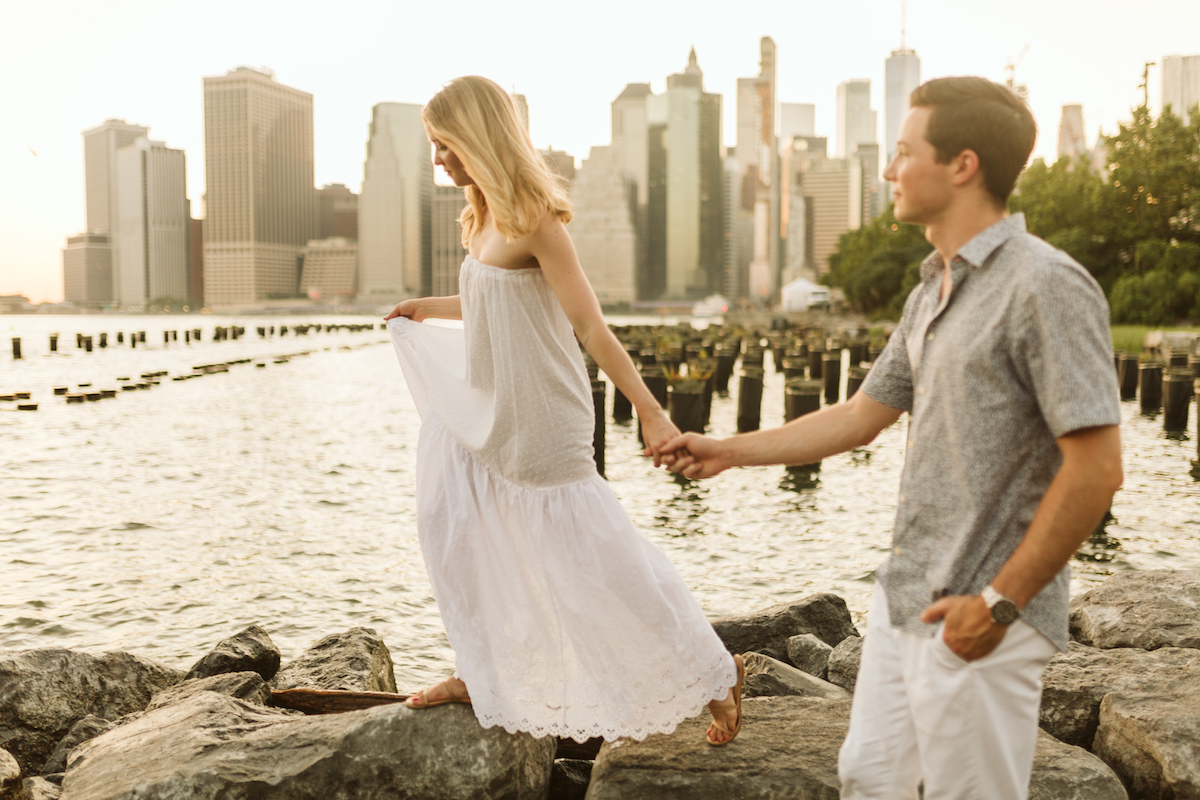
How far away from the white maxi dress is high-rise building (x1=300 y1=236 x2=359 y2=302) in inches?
7495

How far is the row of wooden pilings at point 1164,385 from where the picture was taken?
52.6 feet

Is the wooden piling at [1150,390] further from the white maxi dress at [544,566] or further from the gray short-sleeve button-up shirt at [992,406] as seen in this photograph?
the gray short-sleeve button-up shirt at [992,406]

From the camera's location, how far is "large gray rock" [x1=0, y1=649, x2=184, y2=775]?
4.68 m

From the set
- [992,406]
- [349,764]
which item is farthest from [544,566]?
[992,406]

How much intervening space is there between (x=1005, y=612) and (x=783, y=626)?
154 inches

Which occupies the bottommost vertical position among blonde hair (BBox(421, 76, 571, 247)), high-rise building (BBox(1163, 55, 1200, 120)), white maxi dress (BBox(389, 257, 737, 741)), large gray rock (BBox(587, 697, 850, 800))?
large gray rock (BBox(587, 697, 850, 800))

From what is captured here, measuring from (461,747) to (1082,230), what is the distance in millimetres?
45024

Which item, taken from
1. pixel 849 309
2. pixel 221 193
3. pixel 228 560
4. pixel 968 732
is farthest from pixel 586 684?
Result: pixel 221 193

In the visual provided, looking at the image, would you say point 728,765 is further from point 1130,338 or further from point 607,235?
point 607,235

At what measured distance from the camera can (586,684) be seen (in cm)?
297

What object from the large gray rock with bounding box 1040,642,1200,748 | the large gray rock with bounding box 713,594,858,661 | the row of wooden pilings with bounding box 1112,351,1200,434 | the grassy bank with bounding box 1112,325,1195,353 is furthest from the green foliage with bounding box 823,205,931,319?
the large gray rock with bounding box 1040,642,1200,748

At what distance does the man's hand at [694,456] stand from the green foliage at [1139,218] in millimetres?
37044

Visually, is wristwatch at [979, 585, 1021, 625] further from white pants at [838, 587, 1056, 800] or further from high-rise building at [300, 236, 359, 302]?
high-rise building at [300, 236, 359, 302]

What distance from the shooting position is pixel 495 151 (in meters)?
2.78
